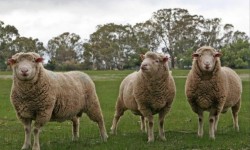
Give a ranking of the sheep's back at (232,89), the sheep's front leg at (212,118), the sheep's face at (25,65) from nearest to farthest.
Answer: the sheep's face at (25,65) → the sheep's front leg at (212,118) → the sheep's back at (232,89)

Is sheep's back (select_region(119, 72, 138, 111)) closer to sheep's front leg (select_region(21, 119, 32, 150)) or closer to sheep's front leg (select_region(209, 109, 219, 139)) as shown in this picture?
sheep's front leg (select_region(209, 109, 219, 139))

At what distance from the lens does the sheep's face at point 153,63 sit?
11.4 meters

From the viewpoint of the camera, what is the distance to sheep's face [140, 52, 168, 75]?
11.4m

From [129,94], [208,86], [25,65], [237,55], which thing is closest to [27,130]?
[25,65]

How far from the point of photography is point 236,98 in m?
13.8

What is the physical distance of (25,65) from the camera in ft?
30.8

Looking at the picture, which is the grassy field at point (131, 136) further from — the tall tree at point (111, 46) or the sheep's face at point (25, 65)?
the tall tree at point (111, 46)

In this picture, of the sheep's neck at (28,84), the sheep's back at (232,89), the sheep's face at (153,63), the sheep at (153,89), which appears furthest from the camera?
the sheep's back at (232,89)

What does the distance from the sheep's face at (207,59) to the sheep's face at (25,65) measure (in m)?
4.56

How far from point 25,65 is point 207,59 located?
5.02m

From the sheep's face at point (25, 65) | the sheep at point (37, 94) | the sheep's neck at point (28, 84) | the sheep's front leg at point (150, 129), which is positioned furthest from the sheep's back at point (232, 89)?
the sheep's face at point (25, 65)

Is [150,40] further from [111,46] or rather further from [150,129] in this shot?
[150,129]

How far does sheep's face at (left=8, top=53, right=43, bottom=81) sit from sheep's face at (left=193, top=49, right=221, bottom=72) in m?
4.56

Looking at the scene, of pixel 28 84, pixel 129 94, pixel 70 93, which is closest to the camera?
pixel 28 84
